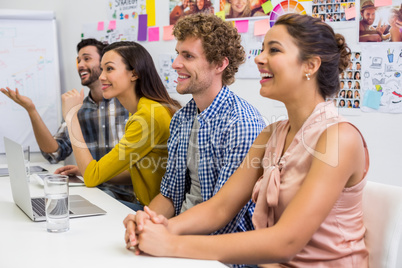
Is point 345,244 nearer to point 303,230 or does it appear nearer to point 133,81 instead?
point 303,230

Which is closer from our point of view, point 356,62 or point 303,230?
point 303,230

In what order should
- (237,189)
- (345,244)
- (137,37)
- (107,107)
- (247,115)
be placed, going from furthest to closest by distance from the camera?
(137,37)
(107,107)
(247,115)
(237,189)
(345,244)

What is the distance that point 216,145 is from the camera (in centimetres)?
163

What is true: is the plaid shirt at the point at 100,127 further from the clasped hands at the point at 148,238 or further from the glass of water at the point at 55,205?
the clasped hands at the point at 148,238

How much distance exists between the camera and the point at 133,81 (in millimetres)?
2232

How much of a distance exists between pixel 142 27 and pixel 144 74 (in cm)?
71

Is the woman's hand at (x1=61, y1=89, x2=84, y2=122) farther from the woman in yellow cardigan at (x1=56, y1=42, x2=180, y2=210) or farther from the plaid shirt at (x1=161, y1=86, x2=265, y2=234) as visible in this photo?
the plaid shirt at (x1=161, y1=86, x2=265, y2=234)

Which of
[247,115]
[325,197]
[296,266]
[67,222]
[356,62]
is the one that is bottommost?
[296,266]

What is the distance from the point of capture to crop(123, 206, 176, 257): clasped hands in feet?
3.36

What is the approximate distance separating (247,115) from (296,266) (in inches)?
23.6

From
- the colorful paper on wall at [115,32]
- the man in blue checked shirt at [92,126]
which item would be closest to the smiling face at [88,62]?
the man in blue checked shirt at [92,126]

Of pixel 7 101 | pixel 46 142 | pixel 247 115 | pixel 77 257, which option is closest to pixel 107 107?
pixel 46 142

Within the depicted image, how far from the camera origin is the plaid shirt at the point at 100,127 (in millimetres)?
2580

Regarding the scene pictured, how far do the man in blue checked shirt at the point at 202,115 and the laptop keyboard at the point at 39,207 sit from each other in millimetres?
448
